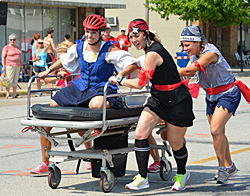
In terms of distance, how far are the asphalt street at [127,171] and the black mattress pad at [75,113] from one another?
80 cm

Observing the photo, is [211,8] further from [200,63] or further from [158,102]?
[158,102]

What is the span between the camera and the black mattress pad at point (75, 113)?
6199 mm

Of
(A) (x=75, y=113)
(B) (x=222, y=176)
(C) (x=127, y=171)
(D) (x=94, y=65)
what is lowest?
(C) (x=127, y=171)

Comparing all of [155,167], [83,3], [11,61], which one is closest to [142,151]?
[155,167]

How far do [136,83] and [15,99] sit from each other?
1278cm

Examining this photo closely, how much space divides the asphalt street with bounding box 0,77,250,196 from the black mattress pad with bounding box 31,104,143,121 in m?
0.80

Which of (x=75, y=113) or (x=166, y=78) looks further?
(x=166, y=78)

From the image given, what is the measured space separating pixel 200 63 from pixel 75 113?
144 cm

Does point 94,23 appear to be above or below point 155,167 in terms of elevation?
above

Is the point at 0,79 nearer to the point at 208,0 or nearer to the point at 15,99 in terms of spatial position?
the point at 15,99

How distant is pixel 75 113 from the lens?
6.25 m

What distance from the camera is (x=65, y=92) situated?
691cm

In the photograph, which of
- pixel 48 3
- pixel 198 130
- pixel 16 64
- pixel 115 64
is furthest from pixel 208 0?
pixel 115 64

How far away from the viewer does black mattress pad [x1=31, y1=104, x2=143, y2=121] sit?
6.20 meters
